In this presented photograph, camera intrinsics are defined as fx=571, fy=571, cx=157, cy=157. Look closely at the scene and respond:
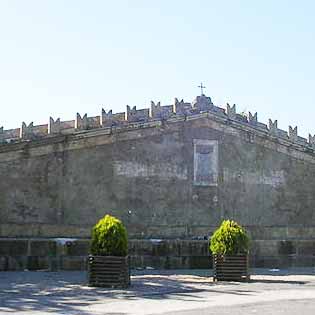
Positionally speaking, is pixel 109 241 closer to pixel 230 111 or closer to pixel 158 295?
pixel 158 295

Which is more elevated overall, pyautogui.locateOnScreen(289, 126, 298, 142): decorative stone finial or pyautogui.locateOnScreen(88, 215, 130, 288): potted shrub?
pyautogui.locateOnScreen(289, 126, 298, 142): decorative stone finial

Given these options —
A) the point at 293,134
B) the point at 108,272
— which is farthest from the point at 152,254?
the point at 293,134

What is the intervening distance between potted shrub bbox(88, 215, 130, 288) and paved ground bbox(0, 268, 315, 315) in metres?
0.34

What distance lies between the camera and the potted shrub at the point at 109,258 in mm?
12812

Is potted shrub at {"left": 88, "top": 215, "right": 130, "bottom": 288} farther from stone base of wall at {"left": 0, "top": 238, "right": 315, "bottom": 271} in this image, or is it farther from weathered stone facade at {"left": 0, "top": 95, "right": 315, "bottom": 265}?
weathered stone facade at {"left": 0, "top": 95, "right": 315, "bottom": 265}

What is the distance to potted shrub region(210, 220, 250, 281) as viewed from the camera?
581 inches

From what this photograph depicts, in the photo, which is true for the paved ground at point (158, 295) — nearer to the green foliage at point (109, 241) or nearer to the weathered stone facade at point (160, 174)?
the green foliage at point (109, 241)

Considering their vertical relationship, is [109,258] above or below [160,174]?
below

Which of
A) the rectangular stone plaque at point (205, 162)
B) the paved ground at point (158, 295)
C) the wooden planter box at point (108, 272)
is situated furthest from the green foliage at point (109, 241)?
the rectangular stone plaque at point (205, 162)

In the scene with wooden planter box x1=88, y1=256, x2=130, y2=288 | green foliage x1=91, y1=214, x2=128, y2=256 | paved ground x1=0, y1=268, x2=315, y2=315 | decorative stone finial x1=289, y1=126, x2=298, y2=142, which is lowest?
paved ground x1=0, y1=268, x2=315, y2=315

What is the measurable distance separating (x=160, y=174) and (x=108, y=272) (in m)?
14.0

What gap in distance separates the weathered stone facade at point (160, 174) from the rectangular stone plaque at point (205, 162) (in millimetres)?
49

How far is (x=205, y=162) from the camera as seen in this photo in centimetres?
2758

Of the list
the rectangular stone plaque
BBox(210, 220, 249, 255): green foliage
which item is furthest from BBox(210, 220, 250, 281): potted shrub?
the rectangular stone plaque
